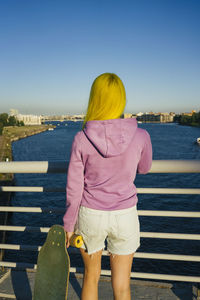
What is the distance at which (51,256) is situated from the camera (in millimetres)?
1858

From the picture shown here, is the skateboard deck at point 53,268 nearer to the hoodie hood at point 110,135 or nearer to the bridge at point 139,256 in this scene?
the bridge at point 139,256

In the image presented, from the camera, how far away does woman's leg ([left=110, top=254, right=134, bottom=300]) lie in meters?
1.66

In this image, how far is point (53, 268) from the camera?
1.88 metres

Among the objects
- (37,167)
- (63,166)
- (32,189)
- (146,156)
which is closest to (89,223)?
(146,156)

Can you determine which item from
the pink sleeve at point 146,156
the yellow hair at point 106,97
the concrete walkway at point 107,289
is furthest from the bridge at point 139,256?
the yellow hair at point 106,97

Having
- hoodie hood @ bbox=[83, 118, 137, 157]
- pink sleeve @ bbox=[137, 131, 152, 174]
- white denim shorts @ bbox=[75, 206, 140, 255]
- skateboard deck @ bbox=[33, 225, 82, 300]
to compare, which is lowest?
skateboard deck @ bbox=[33, 225, 82, 300]

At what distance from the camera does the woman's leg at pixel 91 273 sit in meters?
1.68

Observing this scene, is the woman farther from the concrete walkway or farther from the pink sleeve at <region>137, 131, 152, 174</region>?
the concrete walkway

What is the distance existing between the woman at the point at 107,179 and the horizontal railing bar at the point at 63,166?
0.45 meters

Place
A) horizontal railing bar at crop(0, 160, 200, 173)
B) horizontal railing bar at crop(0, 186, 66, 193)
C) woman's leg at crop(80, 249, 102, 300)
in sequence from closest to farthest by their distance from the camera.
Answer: woman's leg at crop(80, 249, 102, 300), horizontal railing bar at crop(0, 160, 200, 173), horizontal railing bar at crop(0, 186, 66, 193)

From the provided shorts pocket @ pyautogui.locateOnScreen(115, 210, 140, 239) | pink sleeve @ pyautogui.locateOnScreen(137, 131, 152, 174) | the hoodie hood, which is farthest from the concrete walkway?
the hoodie hood

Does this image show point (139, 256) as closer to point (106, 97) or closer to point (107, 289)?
point (107, 289)

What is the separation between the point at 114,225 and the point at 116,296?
550mm

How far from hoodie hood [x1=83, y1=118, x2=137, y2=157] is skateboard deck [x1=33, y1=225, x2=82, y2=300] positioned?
628 mm
